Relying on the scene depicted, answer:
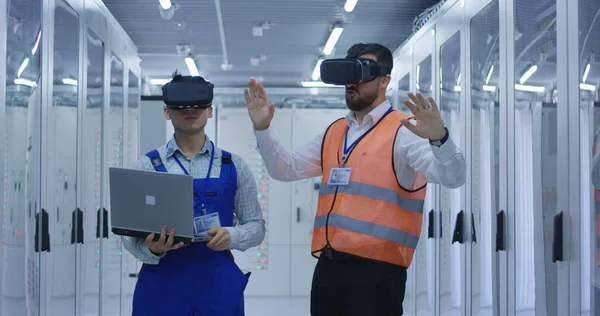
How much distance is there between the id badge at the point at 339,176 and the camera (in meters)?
3.00

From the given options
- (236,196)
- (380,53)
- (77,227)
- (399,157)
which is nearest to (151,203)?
(236,196)

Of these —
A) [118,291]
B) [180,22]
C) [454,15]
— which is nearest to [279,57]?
[180,22]

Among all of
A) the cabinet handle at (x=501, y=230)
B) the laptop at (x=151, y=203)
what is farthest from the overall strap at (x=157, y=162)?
the cabinet handle at (x=501, y=230)

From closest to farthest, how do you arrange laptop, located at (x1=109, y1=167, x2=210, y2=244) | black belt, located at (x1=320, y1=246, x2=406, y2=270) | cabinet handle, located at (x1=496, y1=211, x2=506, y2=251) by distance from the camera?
laptop, located at (x1=109, y1=167, x2=210, y2=244) → black belt, located at (x1=320, y1=246, x2=406, y2=270) → cabinet handle, located at (x1=496, y1=211, x2=506, y2=251)

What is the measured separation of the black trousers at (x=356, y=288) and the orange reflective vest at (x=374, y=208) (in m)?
0.04

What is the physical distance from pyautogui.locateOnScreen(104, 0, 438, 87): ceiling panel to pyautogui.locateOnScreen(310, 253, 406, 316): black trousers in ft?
15.6

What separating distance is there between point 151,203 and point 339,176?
725mm

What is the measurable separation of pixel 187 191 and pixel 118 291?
336 centimetres

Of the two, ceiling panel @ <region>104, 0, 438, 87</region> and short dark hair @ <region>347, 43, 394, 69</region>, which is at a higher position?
ceiling panel @ <region>104, 0, 438, 87</region>

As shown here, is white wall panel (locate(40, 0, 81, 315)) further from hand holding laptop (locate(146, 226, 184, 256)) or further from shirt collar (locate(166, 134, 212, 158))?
hand holding laptop (locate(146, 226, 184, 256))

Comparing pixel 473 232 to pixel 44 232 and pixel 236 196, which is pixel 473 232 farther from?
pixel 44 232

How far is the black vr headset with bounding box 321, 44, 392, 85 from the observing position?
9.83ft

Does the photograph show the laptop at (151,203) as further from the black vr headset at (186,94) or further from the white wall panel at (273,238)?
the white wall panel at (273,238)

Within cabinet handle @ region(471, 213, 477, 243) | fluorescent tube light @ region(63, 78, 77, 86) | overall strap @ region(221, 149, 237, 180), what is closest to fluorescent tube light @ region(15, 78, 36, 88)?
fluorescent tube light @ region(63, 78, 77, 86)
